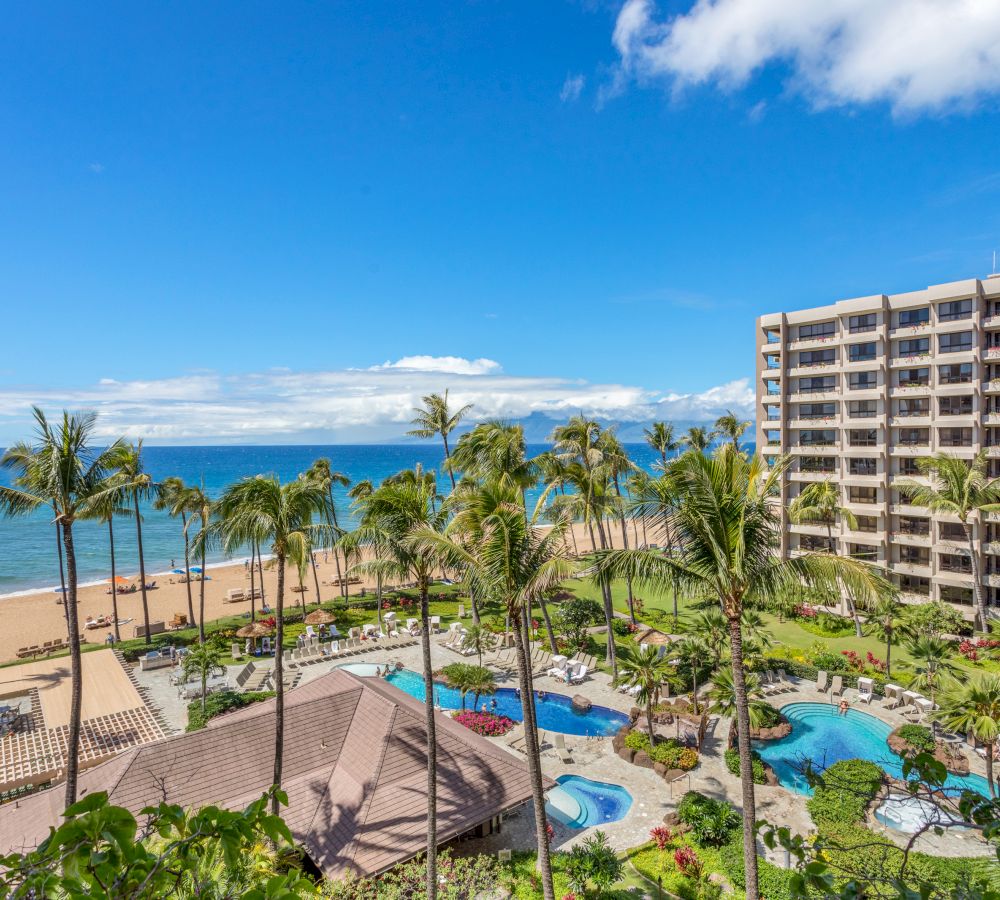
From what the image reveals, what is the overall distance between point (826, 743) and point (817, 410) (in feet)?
87.4

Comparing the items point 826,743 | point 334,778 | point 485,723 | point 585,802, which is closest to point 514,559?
point 334,778

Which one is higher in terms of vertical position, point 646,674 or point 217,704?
point 646,674

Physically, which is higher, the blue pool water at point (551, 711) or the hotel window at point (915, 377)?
the hotel window at point (915, 377)

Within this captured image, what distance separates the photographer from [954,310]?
36.4 metres

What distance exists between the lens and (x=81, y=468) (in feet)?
53.3

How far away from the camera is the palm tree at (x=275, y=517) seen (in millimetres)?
16594

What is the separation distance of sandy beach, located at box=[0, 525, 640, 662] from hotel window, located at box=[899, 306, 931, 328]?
4488cm

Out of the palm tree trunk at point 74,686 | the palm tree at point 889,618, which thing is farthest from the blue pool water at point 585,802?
the palm tree at point 889,618

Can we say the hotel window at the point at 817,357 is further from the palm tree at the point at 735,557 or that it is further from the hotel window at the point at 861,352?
the palm tree at the point at 735,557

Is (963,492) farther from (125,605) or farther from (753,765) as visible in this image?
(125,605)

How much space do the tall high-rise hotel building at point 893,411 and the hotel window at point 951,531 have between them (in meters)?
0.06

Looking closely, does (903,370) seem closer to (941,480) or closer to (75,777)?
(941,480)

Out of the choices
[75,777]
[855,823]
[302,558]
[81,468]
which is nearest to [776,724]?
[855,823]

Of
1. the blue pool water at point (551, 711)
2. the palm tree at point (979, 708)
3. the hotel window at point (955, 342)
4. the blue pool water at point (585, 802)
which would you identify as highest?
the hotel window at point (955, 342)
